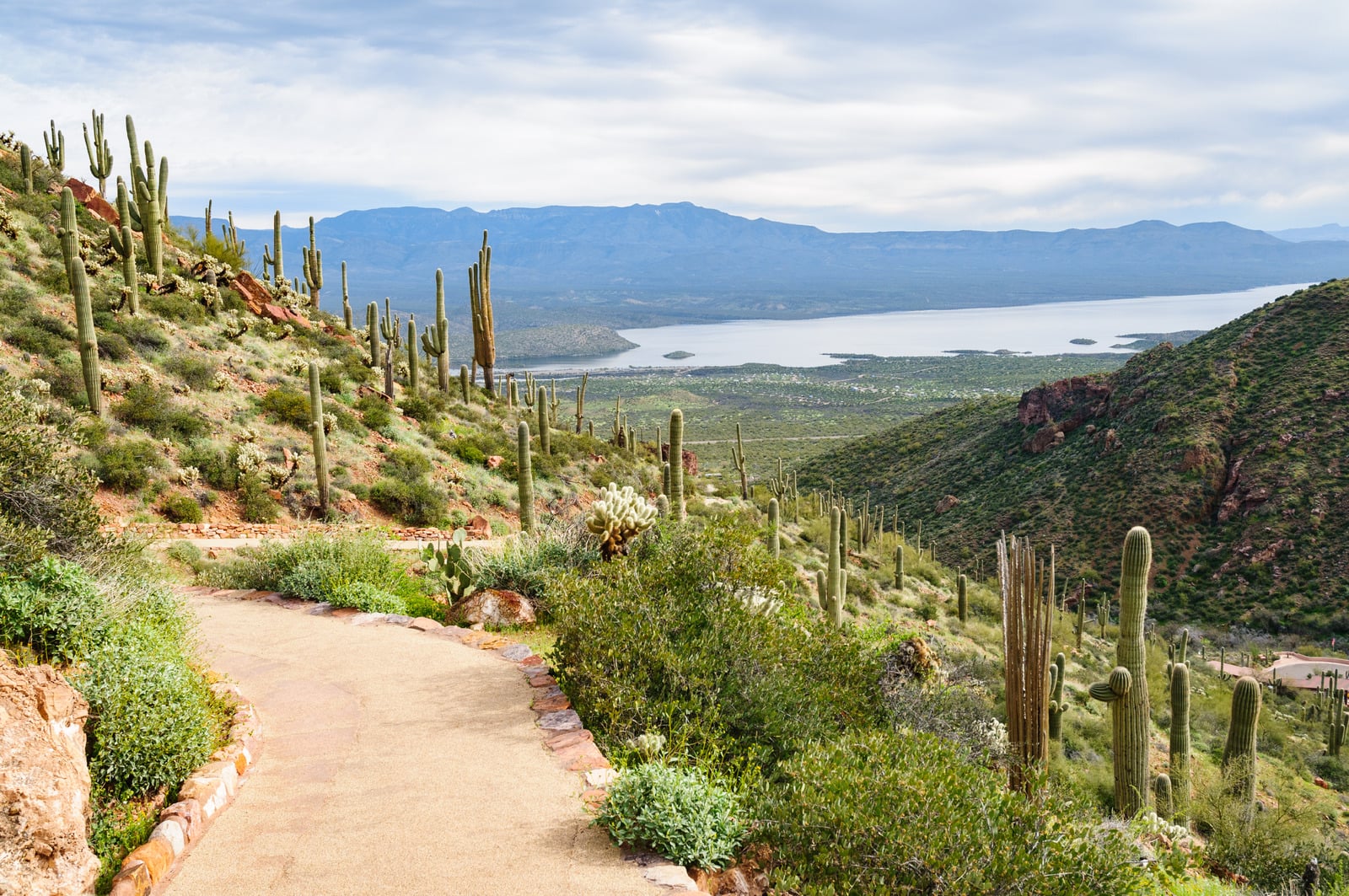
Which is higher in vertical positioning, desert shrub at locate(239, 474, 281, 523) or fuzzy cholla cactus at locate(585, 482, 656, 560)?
fuzzy cholla cactus at locate(585, 482, 656, 560)

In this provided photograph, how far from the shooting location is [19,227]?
73.8 ft

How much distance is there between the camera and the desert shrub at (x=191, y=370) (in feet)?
66.7

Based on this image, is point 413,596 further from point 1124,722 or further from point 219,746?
point 1124,722

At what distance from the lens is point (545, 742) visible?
6.25 meters

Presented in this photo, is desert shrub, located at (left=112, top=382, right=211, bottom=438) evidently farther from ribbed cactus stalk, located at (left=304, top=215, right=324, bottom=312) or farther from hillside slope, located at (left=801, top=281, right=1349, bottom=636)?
hillside slope, located at (left=801, top=281, right=1349, bottom=636)

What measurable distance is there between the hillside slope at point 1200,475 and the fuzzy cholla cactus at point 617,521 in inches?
1004

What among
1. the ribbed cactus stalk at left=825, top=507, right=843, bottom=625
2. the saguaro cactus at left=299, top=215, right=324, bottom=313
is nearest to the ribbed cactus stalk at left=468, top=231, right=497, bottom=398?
the saguaro cactus at left=299, top=215, right=324, bottom=313

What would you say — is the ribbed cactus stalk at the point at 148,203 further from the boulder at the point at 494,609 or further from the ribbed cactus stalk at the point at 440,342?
the boulder at the point at 494,609

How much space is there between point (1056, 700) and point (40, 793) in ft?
50.8

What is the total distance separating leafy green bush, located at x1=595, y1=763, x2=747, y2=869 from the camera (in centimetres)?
478

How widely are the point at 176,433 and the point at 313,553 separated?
9.68 metres

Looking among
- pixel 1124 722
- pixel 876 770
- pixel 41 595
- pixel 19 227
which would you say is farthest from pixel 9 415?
pixel 19 227

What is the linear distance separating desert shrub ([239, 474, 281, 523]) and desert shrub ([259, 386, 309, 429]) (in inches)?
122

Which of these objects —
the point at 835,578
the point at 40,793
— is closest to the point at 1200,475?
the point at 835,578
